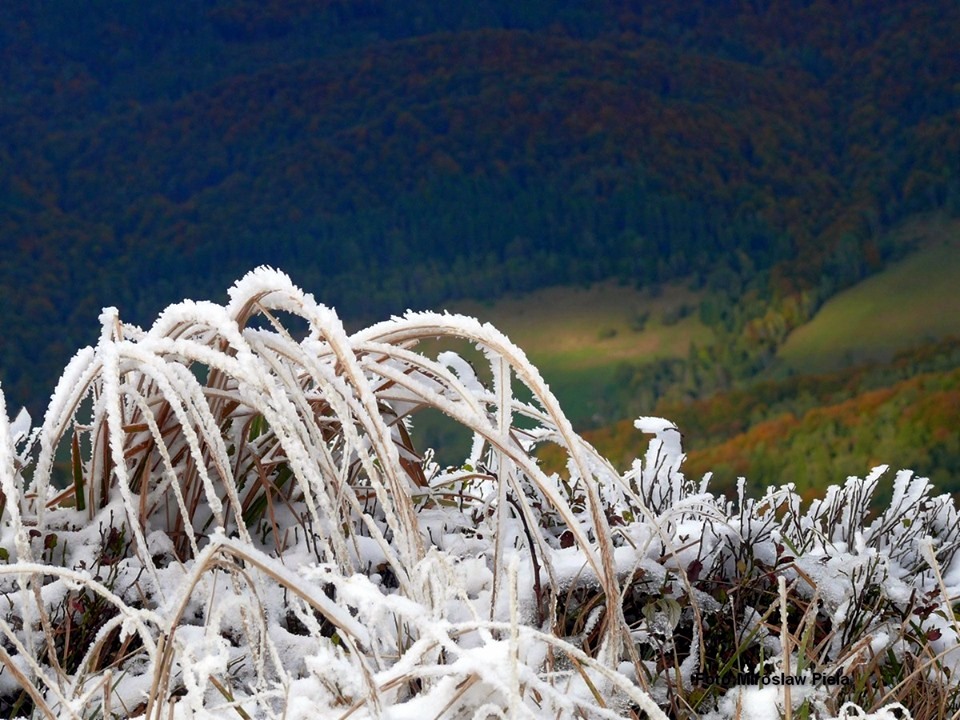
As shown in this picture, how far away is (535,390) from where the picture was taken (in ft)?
5.32

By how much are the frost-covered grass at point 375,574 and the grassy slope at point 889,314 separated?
13.9 meters

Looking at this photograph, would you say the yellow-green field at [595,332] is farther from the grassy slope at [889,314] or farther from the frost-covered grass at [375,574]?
the frost-covered grass at [375,574]

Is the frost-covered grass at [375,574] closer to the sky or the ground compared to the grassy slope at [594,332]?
closer to the sky

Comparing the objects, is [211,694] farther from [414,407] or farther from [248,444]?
[414,407]

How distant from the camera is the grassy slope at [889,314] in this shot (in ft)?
51.2

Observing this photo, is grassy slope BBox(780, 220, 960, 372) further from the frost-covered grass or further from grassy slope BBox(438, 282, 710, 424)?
the frost-covered grass

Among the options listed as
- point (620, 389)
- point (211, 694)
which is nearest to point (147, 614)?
point (211, 694)

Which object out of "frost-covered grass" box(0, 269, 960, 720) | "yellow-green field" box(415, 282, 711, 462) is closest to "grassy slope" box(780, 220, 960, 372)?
"yellow-green field" box(415, 282, 711, 462)

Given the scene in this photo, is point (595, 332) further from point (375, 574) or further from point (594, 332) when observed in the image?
point (375, 574)

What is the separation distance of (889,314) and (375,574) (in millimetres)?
15779

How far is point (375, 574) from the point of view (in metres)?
2.05

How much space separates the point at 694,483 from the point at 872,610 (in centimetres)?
98

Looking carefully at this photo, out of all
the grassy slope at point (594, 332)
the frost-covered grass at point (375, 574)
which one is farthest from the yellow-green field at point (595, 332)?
the frost-covered grass at point (375, 574)

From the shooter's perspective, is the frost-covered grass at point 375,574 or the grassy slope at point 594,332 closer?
the frost-covered grass at point 375,574
